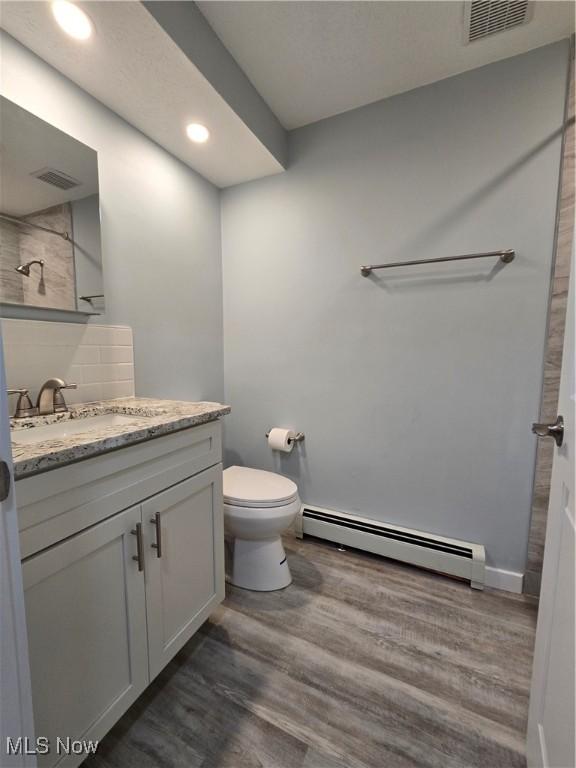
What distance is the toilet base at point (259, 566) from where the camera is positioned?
4.95ft

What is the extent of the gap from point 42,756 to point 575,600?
113cm

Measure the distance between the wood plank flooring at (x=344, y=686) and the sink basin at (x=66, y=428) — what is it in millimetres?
890

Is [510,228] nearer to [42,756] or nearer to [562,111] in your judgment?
[562,111]

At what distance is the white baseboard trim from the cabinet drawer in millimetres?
1454

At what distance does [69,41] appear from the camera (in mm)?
1082

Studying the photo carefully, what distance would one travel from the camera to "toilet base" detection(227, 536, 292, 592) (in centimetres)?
151

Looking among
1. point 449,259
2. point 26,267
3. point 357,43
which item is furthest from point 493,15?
point 26,267

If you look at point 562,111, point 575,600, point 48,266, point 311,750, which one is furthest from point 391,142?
point 311,750

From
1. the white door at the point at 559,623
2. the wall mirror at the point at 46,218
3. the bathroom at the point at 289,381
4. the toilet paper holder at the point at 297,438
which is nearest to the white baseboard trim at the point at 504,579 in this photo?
the bathroom at the point at 289,381

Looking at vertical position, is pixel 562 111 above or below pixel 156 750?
above

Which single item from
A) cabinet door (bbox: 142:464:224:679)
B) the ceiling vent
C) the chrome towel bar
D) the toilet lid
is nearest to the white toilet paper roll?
the toilet lid

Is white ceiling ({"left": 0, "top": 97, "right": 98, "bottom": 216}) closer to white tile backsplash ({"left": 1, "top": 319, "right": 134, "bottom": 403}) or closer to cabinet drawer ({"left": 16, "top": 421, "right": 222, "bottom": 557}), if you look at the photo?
white tile backsplash ({"left": 1, "top": 319, "right": 134, "bottom": 403})

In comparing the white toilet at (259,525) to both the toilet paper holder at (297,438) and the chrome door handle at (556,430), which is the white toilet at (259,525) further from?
the chrome door handle at (556,430)

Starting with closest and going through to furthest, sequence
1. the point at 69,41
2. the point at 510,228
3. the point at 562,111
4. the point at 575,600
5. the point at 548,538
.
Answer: the point at 575,600
the point at 548,538
the point at 69,41
the point at 562,111
the point at 510,228
